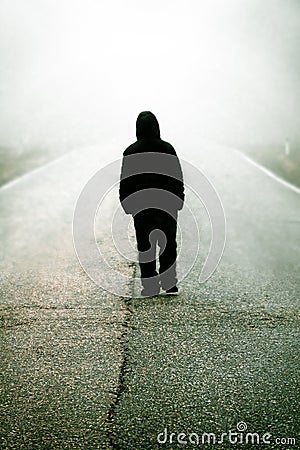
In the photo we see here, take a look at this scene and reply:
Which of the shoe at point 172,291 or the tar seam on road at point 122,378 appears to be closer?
the tar seam on road at point 122,378

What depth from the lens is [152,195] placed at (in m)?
8.01

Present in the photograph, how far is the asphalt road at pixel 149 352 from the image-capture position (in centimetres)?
488

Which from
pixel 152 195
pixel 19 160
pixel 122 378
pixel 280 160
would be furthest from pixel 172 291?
pixel 19 160

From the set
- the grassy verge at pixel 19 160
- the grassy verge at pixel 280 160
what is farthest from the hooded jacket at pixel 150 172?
the grassy verge at pixel 19 160

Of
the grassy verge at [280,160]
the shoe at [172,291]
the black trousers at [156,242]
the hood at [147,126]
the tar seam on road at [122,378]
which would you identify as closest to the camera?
the tar seam on road at [122,378]

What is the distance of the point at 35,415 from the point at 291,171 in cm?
1414

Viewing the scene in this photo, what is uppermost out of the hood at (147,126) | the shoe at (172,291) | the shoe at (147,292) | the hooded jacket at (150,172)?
the hood at (147,126)

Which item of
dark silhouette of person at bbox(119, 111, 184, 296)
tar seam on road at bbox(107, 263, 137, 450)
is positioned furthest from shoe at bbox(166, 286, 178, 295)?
tar seam on road at bbox(107, 263, 137, 450)

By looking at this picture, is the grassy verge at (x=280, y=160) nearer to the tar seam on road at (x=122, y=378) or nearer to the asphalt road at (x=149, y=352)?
the asphalt road at (x=149, y=352)

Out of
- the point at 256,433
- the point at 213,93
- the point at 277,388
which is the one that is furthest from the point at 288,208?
the point at 213,93

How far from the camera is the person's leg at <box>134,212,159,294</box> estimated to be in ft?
26.7

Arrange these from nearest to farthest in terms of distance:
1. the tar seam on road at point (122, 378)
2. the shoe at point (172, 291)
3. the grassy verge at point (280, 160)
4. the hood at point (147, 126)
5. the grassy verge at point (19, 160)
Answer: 1. the tar seam on road at point (122, 378)
2. the hood at point (147, 126)
3. the shoe at point (172, 291)
4. the grassy verge at point (280, 160)
5. the grassy verge at point (19, 160)

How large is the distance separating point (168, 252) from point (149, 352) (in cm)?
210

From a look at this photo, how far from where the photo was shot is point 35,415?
5.11 metres
